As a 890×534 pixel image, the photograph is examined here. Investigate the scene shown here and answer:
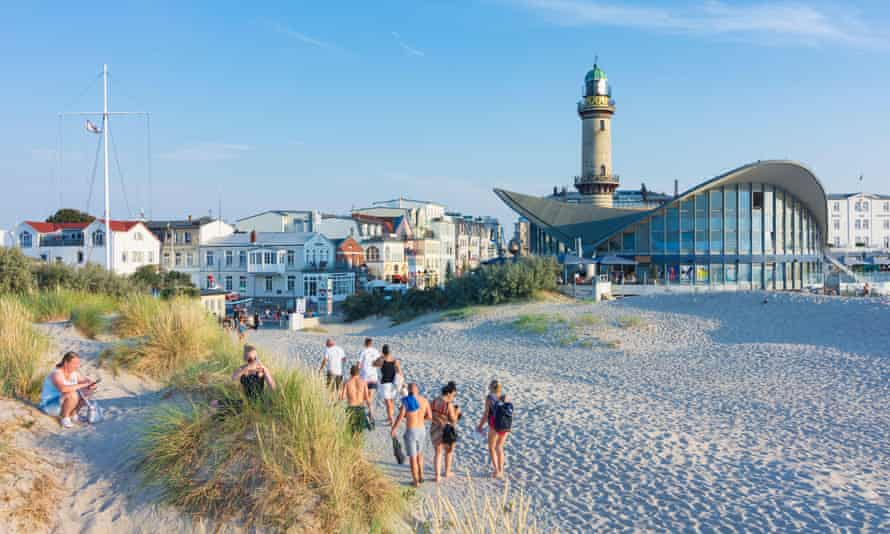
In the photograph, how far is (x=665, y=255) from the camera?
3903 cm

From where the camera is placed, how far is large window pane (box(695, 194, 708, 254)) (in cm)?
3884

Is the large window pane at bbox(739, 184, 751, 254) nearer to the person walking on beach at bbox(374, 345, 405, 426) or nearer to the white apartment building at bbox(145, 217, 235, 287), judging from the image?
the person walking on beach at bbox(374, 345, 405, 426)

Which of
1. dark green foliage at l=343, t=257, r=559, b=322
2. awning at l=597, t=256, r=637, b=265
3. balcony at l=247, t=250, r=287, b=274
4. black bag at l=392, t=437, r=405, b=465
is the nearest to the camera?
black bag at l=392, t=437, r=405, b=465

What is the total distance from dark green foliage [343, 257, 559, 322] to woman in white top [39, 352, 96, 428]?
23.2 m

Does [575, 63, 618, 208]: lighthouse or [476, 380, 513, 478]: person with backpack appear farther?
[575, 63, 618, 208]: lighthouse

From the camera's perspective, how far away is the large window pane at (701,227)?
3884 centimetres

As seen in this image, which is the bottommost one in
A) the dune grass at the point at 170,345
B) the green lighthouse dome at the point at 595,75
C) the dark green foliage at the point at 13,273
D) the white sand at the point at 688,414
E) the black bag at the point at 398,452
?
the white sand at the point at 688,414

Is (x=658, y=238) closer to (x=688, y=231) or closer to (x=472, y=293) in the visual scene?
(x=688, y=231)

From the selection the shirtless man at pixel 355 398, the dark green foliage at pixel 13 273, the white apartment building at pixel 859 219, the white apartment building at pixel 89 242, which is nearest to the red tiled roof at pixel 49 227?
the white apartment building at pixel 89 242

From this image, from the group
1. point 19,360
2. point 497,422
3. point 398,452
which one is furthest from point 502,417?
point 19,360

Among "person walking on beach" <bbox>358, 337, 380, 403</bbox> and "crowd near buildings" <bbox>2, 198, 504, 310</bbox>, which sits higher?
"crowd near buildings" <bbox>2, 198, 504, 310</bbox>

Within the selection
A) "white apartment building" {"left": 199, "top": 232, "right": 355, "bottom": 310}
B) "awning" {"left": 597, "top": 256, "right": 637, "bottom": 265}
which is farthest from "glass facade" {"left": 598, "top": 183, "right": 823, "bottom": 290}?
"white apartment building" {"left": 199, "top": 232, "right": 355, "bottom": 310}

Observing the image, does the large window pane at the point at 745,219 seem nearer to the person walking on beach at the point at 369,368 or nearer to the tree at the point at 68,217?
the person walking on beach at the point at 369,368

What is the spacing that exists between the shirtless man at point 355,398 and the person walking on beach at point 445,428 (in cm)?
93
